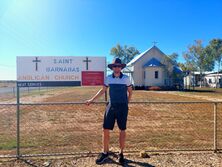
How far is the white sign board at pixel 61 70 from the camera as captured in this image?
5699mm

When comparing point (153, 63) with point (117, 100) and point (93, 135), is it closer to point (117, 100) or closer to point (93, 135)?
point (93, 135)

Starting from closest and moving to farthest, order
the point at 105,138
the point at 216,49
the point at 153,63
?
the point at 105,138
the point at 153,63
the point at 216,49

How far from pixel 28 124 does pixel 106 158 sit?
5.55 meters

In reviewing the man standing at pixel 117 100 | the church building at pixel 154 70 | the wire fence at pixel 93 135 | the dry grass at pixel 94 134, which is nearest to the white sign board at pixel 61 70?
the wire fence at pixel 93 135

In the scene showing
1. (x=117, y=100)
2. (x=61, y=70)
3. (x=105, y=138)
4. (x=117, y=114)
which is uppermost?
(x=61, y=70)

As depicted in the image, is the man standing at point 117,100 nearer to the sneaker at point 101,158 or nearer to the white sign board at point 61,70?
the sneaker at point 101,158

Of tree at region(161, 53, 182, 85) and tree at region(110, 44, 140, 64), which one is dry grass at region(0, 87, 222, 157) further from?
tree at region(110, 44, 140, 64)

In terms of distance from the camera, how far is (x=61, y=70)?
588 centimetres

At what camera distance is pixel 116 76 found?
480 cm

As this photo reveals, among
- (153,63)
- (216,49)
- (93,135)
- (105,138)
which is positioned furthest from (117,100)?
(216,49)

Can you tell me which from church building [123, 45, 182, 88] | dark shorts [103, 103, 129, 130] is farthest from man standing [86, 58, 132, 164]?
church building [123, 45, 182, 88]

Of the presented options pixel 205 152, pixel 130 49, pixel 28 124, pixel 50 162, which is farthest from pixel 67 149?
pixel 130 49

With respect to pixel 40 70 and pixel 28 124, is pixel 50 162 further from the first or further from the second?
pixel 28 124

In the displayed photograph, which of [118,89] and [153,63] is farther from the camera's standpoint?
[153,63]
